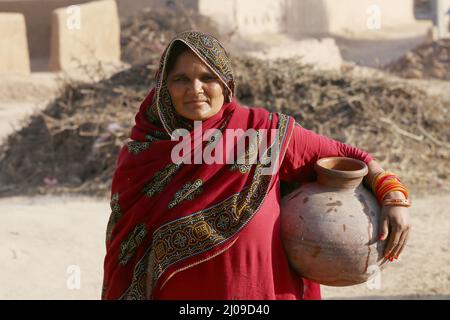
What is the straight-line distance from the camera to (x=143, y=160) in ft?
8.53

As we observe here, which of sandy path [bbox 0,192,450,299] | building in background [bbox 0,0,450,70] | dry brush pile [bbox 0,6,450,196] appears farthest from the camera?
building in background [bbox 0,0,450,70]

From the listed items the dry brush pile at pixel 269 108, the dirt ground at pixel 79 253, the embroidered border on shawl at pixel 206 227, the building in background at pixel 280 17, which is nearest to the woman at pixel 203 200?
A: the embroidered border on shawl at pixel 206 227

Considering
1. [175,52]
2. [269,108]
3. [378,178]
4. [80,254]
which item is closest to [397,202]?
[378,178]

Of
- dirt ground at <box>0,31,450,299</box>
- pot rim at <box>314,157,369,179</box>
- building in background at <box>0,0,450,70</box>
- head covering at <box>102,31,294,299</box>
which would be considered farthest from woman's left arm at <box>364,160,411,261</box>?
building in background at <box>0,0,450,70</box>

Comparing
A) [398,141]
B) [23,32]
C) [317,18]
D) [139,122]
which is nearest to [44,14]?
[23,32]

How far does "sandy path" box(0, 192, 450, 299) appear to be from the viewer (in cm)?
525

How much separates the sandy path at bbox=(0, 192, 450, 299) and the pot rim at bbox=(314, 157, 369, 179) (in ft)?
8.48

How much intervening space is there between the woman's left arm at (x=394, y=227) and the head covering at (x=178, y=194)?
380mm

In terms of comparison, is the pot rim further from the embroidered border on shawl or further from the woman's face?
A: the woman's face

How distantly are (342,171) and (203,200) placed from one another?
1.49 feet

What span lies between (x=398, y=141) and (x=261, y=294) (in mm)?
6113

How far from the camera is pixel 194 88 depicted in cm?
251

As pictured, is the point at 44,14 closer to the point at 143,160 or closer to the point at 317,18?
the point at 317,18

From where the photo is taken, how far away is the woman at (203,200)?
2.49m
